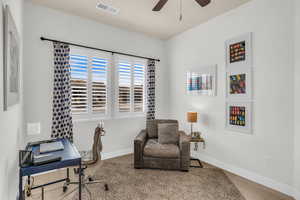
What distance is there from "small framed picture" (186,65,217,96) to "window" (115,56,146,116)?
1134 millimetres

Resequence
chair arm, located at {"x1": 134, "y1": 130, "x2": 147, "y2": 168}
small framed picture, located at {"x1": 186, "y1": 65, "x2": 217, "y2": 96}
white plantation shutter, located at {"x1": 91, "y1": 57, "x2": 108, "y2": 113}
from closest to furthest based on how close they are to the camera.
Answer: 1. chair arm, located at {"x1": 134, "y1": 130, "x2": 147, "y2": 168}
2. small framed picture, located at {"x1": 186, "y1": 65, "x2": 217, "y2": 96}
3. white plantation shutter, located at {"x1": 91, "y1": 57, "x2": 108, "y2": 113}

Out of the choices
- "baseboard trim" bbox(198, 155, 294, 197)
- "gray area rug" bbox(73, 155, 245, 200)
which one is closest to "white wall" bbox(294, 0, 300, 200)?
"baseboard trim" bbox(198, 155, 294, 197)

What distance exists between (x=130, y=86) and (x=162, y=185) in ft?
7.05

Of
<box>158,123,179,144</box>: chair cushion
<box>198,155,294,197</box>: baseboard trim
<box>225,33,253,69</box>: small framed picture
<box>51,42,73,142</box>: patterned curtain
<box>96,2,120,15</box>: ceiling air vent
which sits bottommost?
<box>198,155,294,197</box>: baseboard trim

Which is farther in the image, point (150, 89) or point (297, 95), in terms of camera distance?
point (150, 89)

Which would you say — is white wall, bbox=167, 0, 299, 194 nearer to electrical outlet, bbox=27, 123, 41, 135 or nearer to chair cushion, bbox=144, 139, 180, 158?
chair cushion, bbox=144, 139, 180, 158

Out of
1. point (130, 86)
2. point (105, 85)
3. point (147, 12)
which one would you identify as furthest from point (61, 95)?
point (147, 12)

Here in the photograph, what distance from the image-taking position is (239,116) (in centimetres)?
261

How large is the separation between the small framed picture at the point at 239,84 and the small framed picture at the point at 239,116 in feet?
0.39

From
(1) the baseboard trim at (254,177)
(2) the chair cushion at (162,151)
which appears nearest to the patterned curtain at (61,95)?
(2) the chair cushion at (162,151)

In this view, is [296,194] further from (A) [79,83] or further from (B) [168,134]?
(A) [79,83]

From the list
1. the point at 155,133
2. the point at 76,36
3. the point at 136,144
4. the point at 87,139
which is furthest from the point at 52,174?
the point at 76,36

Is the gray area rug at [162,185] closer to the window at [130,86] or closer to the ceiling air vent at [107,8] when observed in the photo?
the window at [130,86]

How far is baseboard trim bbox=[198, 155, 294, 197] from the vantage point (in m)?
2.10
